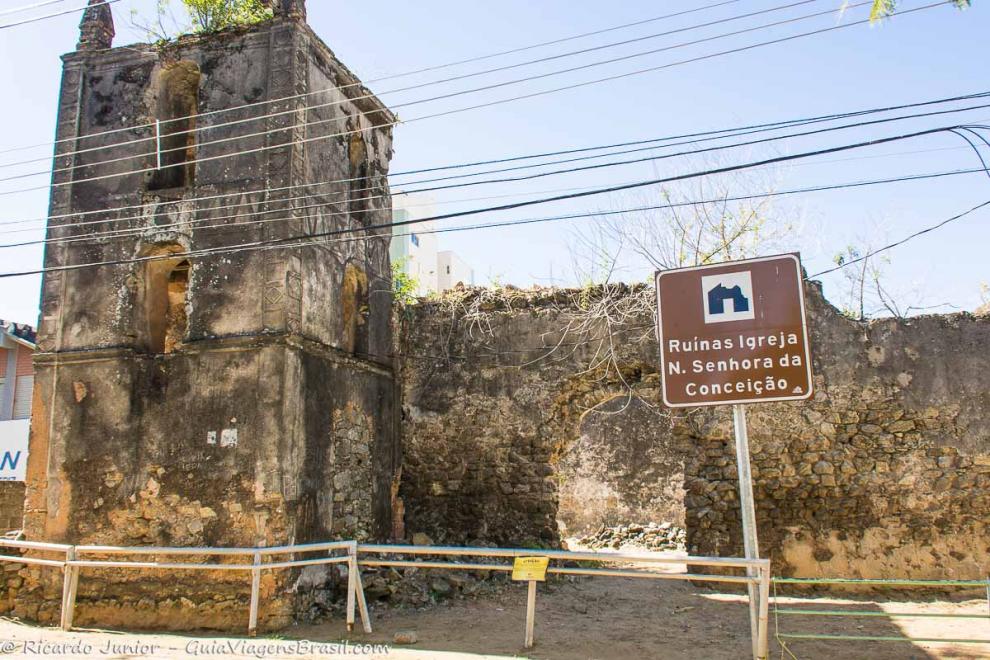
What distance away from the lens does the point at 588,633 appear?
784 cm

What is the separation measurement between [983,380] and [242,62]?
1008 cm

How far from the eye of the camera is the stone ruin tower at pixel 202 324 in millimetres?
8789

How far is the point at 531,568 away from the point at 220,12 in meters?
8.48

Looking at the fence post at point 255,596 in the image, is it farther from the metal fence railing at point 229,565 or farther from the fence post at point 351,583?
the fence post at point 351,583

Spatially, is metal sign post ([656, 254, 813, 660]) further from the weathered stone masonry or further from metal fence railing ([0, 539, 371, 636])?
the weathered stone masonry

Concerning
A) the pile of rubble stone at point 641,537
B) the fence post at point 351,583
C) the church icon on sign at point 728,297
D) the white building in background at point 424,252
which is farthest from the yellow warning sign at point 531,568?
the white building in background at point 424,252

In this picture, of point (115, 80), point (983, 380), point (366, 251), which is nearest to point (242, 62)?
point (115, 80)

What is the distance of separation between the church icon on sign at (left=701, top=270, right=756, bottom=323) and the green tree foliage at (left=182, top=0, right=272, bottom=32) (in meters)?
7.84

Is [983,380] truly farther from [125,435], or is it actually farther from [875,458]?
[125,435]

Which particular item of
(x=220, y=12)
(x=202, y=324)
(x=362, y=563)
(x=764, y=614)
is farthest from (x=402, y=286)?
(x=764, y=614)

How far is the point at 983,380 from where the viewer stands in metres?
9.83

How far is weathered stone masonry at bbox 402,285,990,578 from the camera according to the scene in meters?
9.79

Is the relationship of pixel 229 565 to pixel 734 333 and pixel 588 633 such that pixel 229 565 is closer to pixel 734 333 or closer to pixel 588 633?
pixel 588 633

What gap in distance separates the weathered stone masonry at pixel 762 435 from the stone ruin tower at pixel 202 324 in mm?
1226
